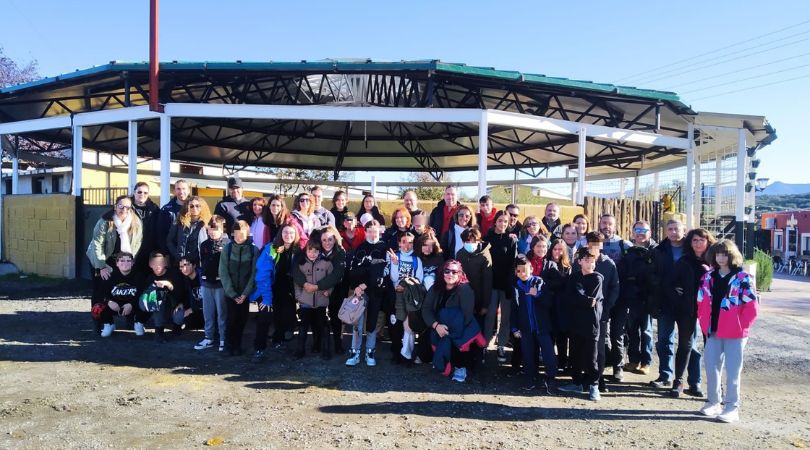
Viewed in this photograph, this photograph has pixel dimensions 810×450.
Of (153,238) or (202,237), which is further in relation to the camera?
(153,238)

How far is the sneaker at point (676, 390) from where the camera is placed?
490 cm

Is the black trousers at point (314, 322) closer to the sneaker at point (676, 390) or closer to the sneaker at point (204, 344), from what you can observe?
the sneaker at point (204, 344)

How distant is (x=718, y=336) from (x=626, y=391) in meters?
1.04

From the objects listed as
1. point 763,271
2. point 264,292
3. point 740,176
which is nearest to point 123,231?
point 264,292

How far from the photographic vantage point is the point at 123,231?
6.53 meters

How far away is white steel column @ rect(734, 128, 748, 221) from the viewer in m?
10.4

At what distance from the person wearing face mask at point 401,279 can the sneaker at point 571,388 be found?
63.8 inches

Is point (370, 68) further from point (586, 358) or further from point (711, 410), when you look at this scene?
point (711, 410)

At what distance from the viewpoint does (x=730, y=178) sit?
11641 millimetres

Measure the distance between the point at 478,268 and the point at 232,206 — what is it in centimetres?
349

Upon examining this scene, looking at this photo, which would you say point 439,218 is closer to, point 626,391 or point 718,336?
point 626,391

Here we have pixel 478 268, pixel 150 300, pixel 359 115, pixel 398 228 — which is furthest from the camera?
pixel 359 115

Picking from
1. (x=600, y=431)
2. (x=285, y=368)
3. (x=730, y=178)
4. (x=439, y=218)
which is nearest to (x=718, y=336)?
(x=600, y=431)

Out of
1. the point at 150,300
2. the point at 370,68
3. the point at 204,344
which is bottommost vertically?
the point at 204,344
